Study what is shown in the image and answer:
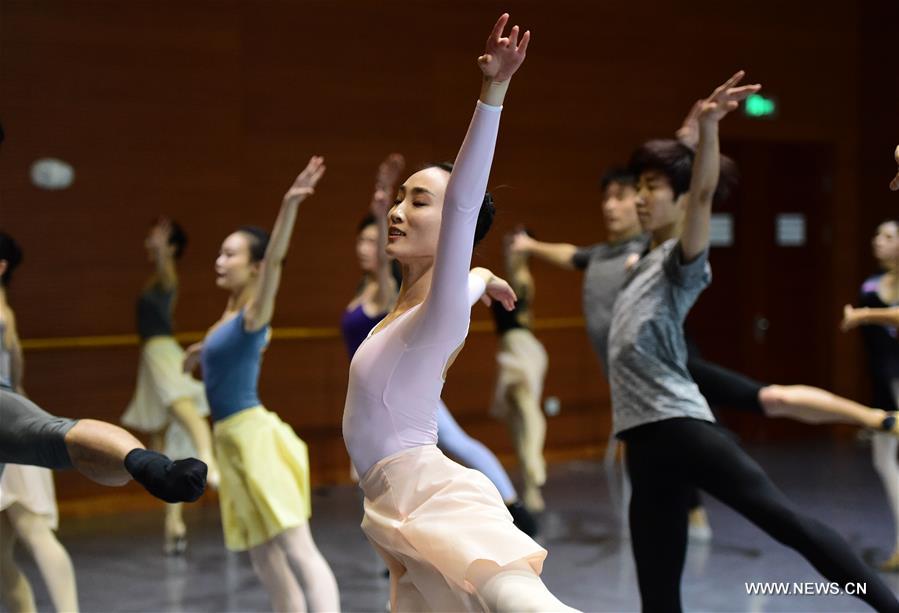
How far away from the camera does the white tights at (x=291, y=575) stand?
3.67 m

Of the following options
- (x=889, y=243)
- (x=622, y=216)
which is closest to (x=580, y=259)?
(x=622, y=216)

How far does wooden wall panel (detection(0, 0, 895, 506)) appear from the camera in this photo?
671cm

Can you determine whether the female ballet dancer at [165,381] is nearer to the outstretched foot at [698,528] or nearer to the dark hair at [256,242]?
the dark hair at [256,242]

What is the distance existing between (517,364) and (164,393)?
A: 6.48 ft

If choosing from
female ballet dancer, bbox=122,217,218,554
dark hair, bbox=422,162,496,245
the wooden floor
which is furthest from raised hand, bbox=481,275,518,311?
female ballet dancer, bbox=122,217,218,554

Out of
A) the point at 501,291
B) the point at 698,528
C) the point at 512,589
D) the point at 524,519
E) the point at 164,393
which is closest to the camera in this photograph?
the point at 512,589

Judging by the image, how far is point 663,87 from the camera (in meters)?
8.80

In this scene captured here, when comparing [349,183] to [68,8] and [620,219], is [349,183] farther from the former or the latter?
[620,219]

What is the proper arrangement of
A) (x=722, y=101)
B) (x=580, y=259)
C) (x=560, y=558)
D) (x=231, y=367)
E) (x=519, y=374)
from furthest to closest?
(x=519, y=374) < (x=560, y=558) < (x=580, y=259) < (x=231, y=367) < (x=722, y=101)

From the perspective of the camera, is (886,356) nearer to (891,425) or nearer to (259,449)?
(891,425)

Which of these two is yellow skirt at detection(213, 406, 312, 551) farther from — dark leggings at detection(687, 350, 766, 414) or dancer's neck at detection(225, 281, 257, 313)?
dark leggings at detection(687, 350, 766, 414)

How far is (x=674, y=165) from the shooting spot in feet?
11.6

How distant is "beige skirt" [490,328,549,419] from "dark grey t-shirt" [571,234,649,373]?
2.01 meters

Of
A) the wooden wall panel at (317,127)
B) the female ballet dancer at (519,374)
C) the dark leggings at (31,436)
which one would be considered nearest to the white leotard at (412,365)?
the dark leggings at (31,436)
